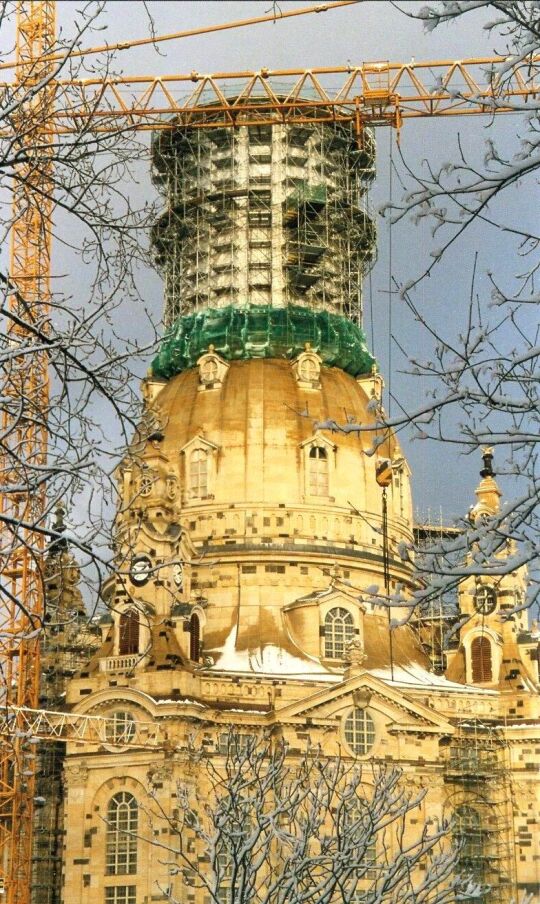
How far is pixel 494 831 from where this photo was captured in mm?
77250

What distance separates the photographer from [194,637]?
78.2 meters

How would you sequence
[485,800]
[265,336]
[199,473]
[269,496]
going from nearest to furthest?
[485,800], [269,496], [199,473], [265,336]

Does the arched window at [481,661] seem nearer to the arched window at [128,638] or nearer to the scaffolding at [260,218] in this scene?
the arched window at [128,638]

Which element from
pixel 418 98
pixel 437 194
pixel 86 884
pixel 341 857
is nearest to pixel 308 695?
pixel 86 884

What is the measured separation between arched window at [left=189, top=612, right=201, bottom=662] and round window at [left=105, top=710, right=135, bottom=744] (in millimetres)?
5127

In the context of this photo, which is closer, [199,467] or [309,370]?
[199,467]

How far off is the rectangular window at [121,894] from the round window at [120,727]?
5.88 metres

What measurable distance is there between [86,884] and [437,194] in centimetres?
5618

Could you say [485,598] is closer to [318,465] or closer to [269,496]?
[269,496]

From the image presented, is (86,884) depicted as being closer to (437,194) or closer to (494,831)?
(494,831)

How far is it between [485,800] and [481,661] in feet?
24.2

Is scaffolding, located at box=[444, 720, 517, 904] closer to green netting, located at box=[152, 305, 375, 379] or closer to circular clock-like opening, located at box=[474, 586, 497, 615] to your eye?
circular clock-like opening, located at box=[474, 586, 497, 615]

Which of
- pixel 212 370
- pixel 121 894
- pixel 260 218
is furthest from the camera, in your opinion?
pixel 260 218

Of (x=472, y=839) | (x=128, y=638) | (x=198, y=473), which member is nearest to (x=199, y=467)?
(x=198, y=473)
